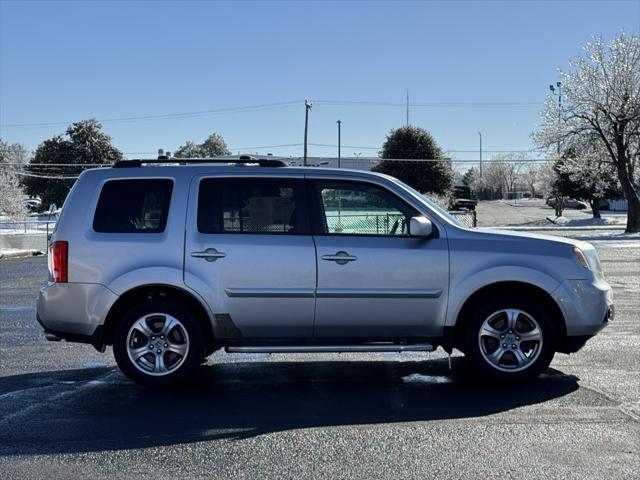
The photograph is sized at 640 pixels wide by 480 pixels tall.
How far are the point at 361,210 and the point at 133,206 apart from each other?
2100mm

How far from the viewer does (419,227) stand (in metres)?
6.44

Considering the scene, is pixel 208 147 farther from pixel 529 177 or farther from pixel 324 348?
pixel 324 348

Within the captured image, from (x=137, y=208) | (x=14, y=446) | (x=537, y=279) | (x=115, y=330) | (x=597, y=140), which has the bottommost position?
(x=14, y=446)

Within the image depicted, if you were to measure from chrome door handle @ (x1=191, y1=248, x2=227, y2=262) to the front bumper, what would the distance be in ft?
9.91

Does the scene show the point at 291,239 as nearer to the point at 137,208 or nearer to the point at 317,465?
the point at 137,208

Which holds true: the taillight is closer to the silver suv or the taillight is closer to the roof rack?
the silver suv

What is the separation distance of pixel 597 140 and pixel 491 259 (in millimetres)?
33424

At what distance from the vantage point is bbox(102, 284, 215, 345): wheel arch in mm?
6584

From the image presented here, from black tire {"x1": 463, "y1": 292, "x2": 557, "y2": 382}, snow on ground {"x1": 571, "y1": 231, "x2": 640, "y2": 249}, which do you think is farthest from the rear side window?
snow on ground {"x1": 571, "y1": 231, "x2": 640, "y2": 249}

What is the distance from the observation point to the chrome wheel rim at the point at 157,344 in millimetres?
6543

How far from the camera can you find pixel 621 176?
3628 cm

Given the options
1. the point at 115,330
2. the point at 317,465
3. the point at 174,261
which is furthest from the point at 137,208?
the point at 317,465

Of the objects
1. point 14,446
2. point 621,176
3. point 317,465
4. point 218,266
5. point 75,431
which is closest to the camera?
point 317,465

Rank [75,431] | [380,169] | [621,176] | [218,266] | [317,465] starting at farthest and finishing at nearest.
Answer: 1. [380,169]
2. [621,176]
3. [218,266]
4. [75,431]
5. [317,465]
